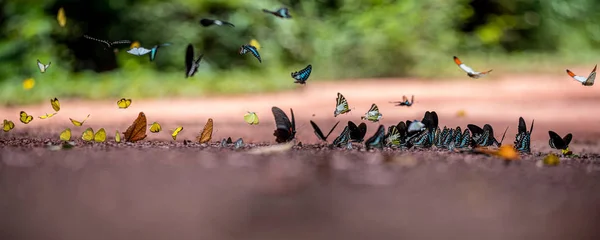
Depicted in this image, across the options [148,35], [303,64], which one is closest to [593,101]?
[303,64]

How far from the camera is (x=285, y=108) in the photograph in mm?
2381

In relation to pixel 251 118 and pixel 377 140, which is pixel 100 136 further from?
pixel 377 140

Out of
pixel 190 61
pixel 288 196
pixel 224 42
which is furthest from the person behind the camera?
pixel 224 42

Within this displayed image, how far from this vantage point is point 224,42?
3.58 metres

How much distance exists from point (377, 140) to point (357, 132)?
0.05 m

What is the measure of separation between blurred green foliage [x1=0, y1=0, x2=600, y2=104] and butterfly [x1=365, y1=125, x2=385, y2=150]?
2.18 metres

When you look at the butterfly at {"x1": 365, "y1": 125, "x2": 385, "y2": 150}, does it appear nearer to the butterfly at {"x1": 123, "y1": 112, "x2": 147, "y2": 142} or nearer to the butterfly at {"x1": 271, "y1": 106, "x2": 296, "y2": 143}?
the butterfly at {"x1": 271, "y1": 106, "x2": 296, "y2": 143}

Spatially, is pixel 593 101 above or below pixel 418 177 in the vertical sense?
above

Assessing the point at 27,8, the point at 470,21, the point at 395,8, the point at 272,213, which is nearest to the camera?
the point at 272,213

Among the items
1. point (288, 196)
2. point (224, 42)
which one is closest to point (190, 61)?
point (288, 196)

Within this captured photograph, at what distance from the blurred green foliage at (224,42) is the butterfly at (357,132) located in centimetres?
212

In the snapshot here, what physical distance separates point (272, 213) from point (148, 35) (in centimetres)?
318

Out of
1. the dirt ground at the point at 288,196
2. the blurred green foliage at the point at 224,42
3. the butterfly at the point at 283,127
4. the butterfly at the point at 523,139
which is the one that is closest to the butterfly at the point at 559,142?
the butterfly at the point at 523,139

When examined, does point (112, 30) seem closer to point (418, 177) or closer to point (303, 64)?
point (303, 64)
